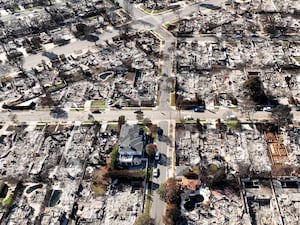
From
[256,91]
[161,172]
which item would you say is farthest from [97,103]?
[256,91]

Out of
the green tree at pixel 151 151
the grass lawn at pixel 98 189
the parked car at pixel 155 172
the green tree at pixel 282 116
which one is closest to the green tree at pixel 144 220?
the parked car at pixel 155 172

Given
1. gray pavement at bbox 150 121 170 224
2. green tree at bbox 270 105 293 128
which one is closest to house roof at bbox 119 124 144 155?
gray pavement at bbox 150 121 170 224

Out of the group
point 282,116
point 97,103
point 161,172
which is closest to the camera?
point 161,172

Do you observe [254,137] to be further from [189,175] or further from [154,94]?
[154,94]

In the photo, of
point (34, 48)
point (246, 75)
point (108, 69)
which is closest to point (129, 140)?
point (108, 69)

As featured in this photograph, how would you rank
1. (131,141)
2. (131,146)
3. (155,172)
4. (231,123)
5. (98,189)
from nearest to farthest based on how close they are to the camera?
(98,189) < (155,172) < (131,146) < (131,141) < (231,123)

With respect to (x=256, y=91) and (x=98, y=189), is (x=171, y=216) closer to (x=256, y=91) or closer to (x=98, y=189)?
(x=98, y=189)

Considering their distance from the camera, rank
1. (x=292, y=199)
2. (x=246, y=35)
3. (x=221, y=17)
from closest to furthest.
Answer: (x=292, y=199)
(x=246, y=35)
(x=221, y=17)
